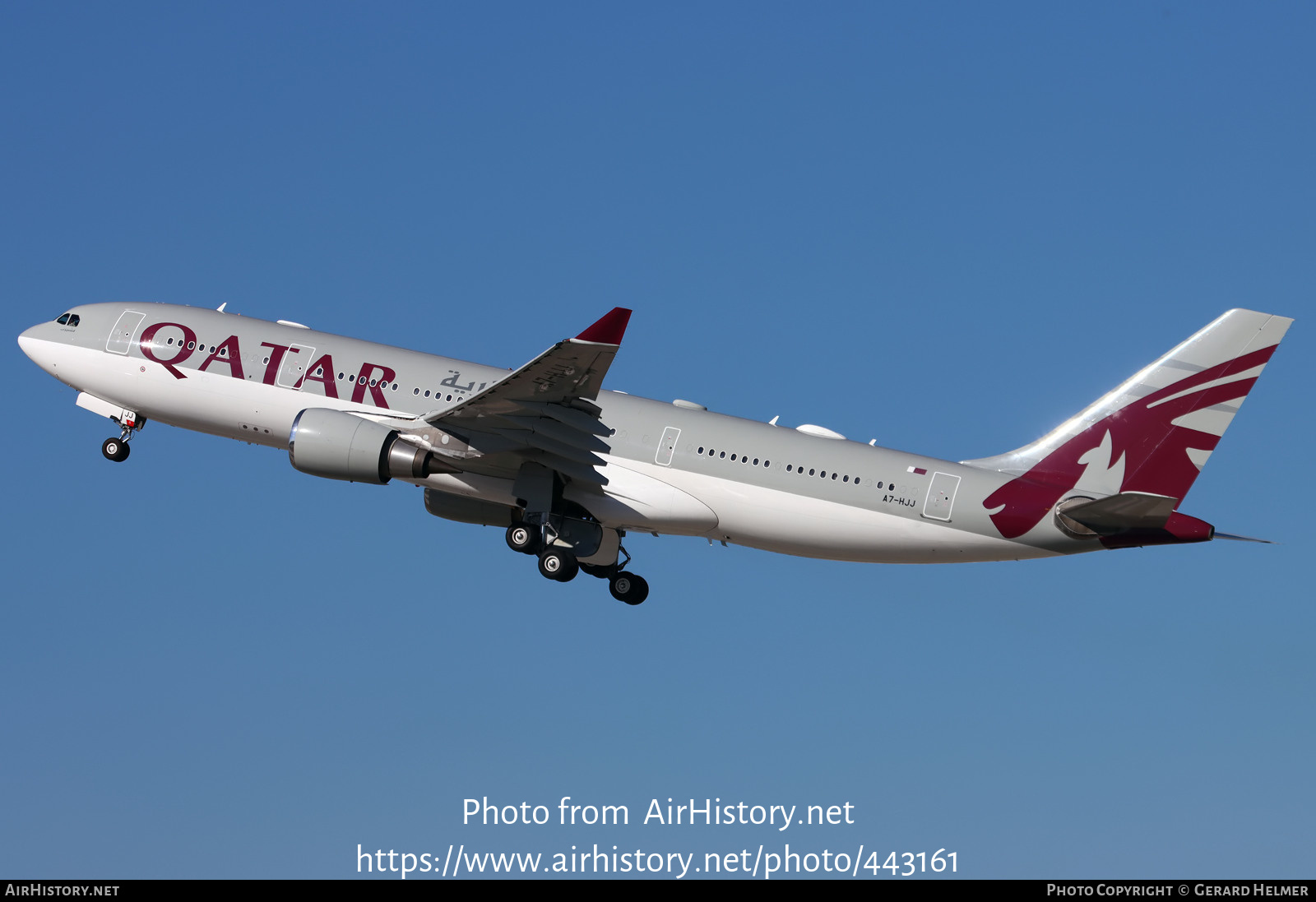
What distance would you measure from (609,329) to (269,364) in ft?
39.3

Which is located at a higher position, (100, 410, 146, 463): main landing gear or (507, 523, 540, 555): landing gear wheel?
(100, 410, 146, 463): main landing gear

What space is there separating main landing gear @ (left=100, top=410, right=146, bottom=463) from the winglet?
1629cm

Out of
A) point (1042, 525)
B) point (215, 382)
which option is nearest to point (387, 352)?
point (215, 382)

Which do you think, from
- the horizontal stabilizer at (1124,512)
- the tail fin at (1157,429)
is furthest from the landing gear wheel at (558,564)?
the horizontal stabilizer at (1124,512)

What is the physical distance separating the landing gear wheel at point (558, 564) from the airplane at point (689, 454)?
0.05 metres

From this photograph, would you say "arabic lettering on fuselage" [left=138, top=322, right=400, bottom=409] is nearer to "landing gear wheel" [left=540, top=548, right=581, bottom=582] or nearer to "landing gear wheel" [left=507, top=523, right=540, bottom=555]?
"landing gear wheel" [left=507, top=523, right=540, bottom=555]

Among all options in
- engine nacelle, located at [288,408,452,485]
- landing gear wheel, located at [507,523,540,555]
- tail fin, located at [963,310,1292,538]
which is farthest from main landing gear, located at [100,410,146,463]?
tail fin, located at [963,310,1292,538]

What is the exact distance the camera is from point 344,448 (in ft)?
120

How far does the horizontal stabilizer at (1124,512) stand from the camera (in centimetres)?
3416

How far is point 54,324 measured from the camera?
42625mm

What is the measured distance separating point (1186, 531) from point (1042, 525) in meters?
3.49

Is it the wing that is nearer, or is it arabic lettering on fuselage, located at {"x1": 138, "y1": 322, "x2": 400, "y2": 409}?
the wing

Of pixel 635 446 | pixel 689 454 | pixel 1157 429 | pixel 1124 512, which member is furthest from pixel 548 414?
pixel 1157 429

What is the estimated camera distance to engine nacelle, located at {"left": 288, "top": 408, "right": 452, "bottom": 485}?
3644 cm
